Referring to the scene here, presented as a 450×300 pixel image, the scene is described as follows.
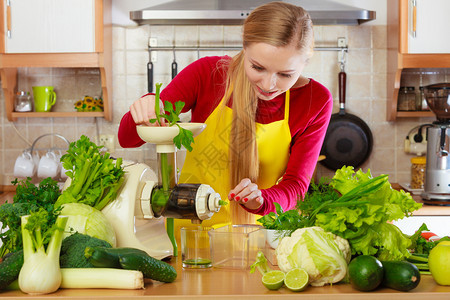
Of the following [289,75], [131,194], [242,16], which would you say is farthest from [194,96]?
[242,16]

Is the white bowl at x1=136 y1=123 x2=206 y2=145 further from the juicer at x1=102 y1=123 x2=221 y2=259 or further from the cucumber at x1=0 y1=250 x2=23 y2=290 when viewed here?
the cucumber at x1=0 y1=250 x2=23 y2=290

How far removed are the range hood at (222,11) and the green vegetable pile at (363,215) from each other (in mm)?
2004

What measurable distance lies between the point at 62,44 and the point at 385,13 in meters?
1.83

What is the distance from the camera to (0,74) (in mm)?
3326

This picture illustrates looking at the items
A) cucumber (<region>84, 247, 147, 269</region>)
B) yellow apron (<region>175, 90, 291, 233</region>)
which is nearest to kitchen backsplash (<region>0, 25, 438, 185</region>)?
yellow apron (<region>175, 90, 291, 233</region>)

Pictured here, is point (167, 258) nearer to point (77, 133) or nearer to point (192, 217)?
point (192, 217)

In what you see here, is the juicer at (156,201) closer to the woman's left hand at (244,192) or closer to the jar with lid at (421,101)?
the woman's left hand at (244,192)

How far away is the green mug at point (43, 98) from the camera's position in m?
3.35

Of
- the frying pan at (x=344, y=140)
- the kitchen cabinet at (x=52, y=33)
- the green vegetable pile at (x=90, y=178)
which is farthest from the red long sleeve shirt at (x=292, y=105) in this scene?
the frying pan at (x=344, y=140)

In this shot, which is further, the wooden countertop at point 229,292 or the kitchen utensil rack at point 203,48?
the kitchen utensil rack at point 203,48

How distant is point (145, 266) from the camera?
3.76ft

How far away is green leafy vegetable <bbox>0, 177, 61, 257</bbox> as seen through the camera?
123 centimetres

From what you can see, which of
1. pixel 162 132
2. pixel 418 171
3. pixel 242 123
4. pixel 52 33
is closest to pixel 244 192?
pixel 162 132

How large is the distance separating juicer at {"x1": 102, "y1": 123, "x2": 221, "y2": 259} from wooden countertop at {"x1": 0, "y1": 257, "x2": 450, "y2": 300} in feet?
0.57
